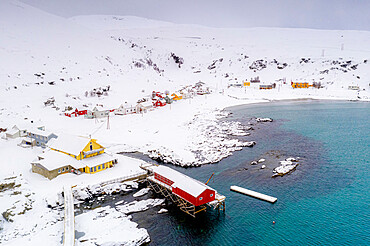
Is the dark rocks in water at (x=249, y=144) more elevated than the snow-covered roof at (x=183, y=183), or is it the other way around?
the snow-covered roof at (x=183, y=183)

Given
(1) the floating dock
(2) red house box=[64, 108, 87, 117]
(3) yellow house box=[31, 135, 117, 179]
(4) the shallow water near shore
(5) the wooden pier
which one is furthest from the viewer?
(2) red house box=[64, 108, 87, 117]

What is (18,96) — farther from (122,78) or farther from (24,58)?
(122,78)

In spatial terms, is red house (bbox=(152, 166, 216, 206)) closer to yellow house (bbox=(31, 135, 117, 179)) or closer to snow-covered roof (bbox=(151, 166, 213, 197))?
snow-covered roof (bbox=(151, 166, 213, 197))

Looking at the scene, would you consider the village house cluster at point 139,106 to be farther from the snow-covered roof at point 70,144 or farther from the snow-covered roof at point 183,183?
the snow-covered roof at point 183,183

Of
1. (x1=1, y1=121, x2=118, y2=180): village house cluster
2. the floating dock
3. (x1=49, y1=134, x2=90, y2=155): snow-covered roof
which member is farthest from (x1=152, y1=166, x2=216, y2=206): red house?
(x1=49, y1=134, x2=90, y2=155): snow-covered roof

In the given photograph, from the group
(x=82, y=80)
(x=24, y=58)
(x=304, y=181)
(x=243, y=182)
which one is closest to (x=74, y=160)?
(x=243, y=182)

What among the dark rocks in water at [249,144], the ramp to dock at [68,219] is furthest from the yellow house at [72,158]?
the dark rocks in water at [249,144]
